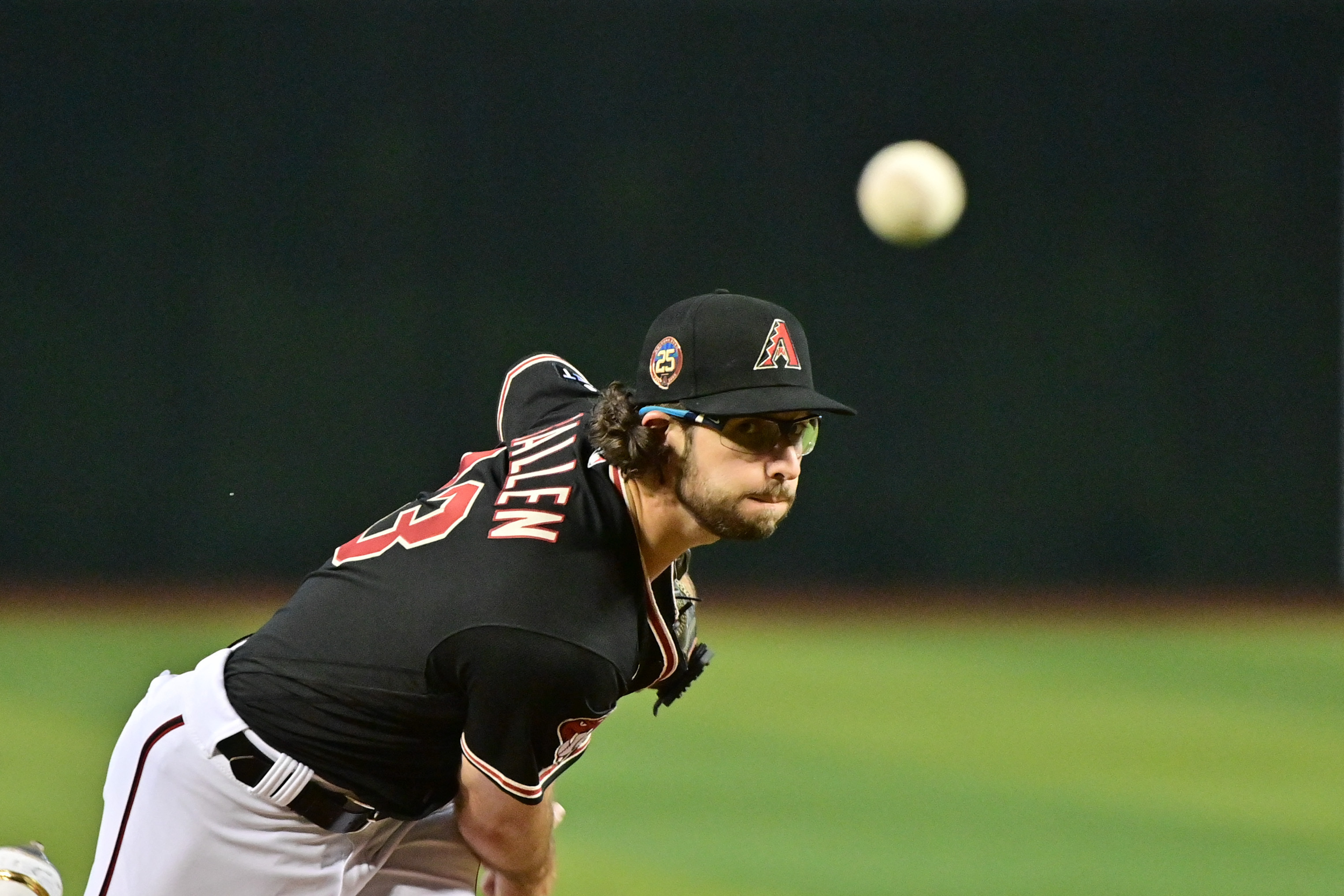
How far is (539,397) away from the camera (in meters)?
3.98

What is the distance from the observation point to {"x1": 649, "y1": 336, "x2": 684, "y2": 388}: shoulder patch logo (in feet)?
10.4

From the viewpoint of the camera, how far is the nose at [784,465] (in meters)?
3.13

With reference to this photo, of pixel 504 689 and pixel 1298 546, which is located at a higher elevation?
pixel 504 689

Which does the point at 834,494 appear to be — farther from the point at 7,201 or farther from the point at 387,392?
the point at 7,201

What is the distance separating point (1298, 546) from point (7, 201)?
10.9 metres

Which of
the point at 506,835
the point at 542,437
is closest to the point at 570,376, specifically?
the point at 542,437

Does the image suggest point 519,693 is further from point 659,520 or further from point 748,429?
point 748,429

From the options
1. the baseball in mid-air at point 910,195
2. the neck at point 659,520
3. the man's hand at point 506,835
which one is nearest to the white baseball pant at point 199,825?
the man's hand at point 506,835

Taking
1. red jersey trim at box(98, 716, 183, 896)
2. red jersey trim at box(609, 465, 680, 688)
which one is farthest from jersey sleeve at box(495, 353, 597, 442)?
red jersey trim at box(98, 716, 183, 896)

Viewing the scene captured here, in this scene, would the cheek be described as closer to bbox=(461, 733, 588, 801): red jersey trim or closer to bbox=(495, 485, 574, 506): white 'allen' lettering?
bbox=(495, 485, 574, 506): white 'allen' lettering

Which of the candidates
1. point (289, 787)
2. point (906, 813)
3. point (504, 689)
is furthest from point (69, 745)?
point (504, 689)

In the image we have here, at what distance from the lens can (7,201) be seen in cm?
1200

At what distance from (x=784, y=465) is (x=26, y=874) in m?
2.17

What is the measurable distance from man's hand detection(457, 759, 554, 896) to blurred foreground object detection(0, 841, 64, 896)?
115 centimetres
